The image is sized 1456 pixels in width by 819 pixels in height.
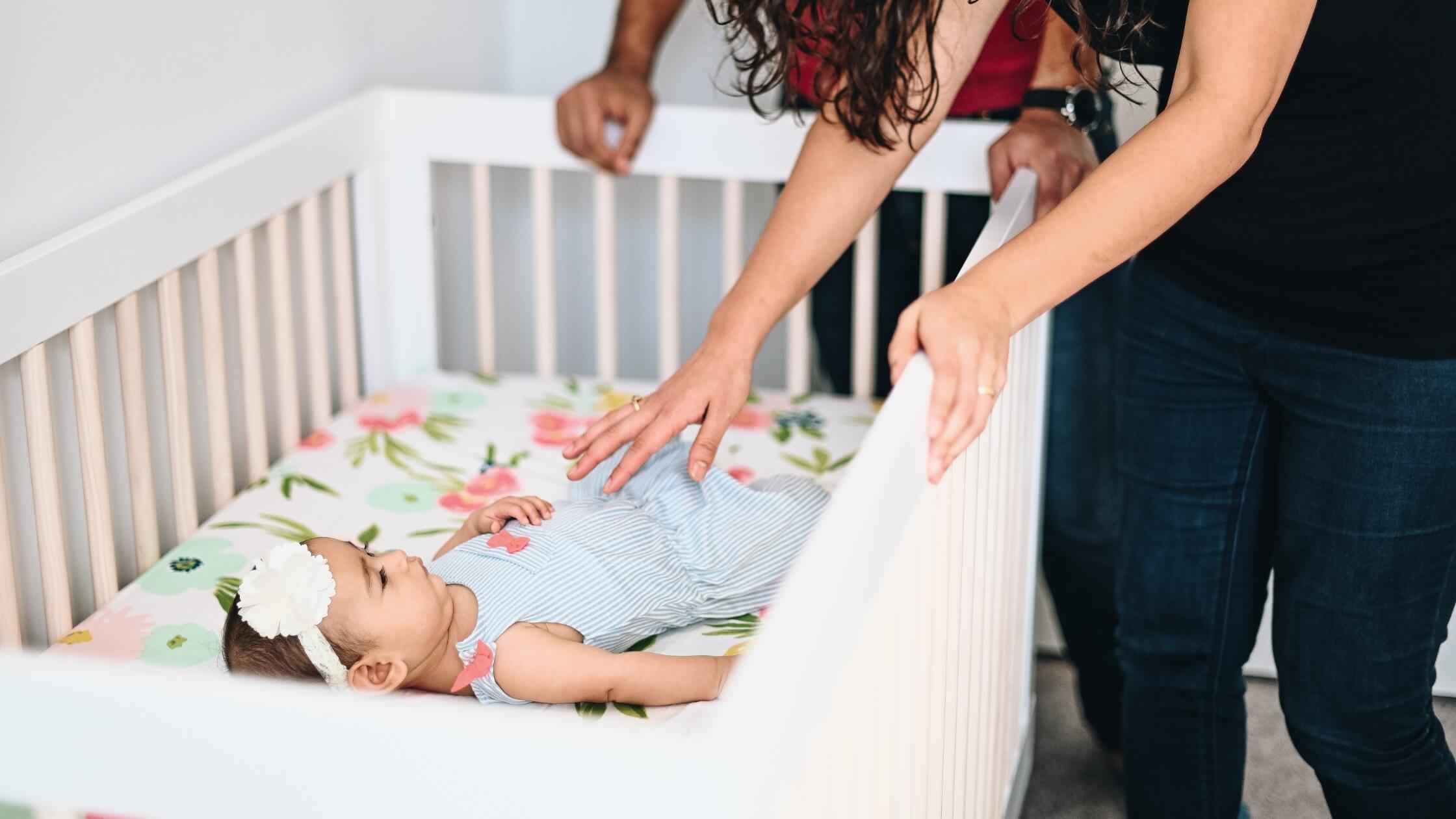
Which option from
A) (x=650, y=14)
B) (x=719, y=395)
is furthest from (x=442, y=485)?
(x=650, y=14)

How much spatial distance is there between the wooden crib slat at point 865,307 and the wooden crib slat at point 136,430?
2.45 feet

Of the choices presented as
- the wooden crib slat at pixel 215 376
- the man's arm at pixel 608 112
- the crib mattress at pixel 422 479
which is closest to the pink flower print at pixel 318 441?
the crib mattress at pixel 422 479

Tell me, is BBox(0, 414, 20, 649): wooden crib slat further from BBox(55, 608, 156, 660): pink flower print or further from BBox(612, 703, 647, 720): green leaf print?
BBox(612, 703, 647, 720): green leaf print

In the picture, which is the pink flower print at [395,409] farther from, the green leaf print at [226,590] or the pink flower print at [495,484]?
the green leaf print at [226,590]

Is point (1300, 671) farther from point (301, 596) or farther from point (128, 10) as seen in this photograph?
point (128, 10)

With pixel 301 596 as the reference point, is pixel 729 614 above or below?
below

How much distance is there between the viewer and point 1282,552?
1053mm

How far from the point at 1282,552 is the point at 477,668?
610 millimetres

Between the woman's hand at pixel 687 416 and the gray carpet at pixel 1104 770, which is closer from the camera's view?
the woman's hand at pixel 687 416

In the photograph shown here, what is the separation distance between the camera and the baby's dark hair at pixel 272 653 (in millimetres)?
937

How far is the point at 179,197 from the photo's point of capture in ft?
Result: 4.00

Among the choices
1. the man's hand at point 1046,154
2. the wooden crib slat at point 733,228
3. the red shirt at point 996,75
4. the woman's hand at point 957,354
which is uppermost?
the red shirt at point 996,75

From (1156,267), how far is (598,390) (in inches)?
29.1

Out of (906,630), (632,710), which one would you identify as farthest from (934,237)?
(906,630)
